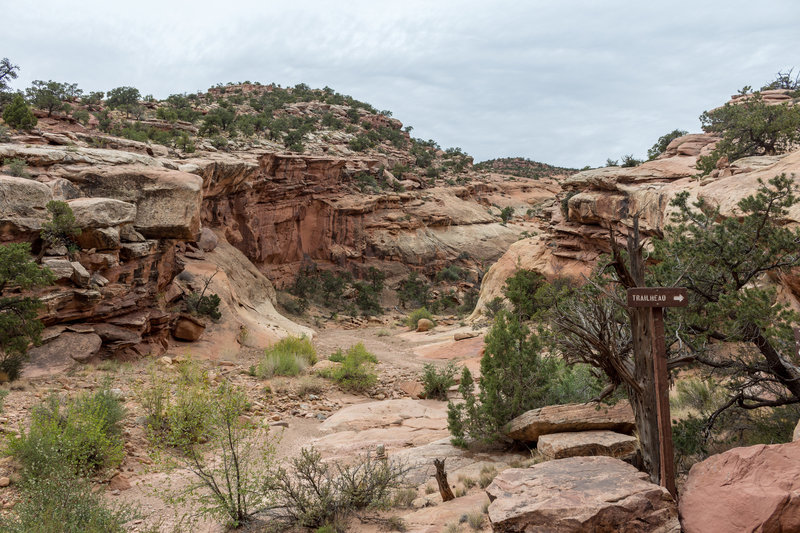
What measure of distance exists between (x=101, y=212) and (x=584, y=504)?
1443cm

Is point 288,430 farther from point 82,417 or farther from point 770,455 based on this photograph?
point 770,455

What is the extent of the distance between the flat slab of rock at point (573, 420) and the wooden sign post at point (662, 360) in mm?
1978

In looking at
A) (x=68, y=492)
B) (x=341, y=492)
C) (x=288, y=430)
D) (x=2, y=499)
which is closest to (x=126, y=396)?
(x=288, y=430)

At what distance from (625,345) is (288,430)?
6.62m

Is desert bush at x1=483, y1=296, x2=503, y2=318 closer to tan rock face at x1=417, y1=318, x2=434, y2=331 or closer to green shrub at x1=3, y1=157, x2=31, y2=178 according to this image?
tan rock face at x1=417, y1=318, x2=434, y2=331

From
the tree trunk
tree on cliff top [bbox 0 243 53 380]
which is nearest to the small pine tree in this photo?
tree on cliff top [bbox 0 243 53 380]

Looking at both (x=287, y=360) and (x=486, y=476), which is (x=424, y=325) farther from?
(x=486, y=476)

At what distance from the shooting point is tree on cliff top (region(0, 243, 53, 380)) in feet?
34.8

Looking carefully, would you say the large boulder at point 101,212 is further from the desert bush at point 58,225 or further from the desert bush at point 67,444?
the desert bush at point 67,444

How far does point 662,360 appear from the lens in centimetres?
463

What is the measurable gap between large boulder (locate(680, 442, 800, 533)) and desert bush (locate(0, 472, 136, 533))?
5.22 metres

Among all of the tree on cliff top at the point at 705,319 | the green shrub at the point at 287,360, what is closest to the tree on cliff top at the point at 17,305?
the green shrub at the point at 287,360

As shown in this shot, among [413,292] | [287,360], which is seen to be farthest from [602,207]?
[287,360]

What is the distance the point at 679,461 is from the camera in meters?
5.75
